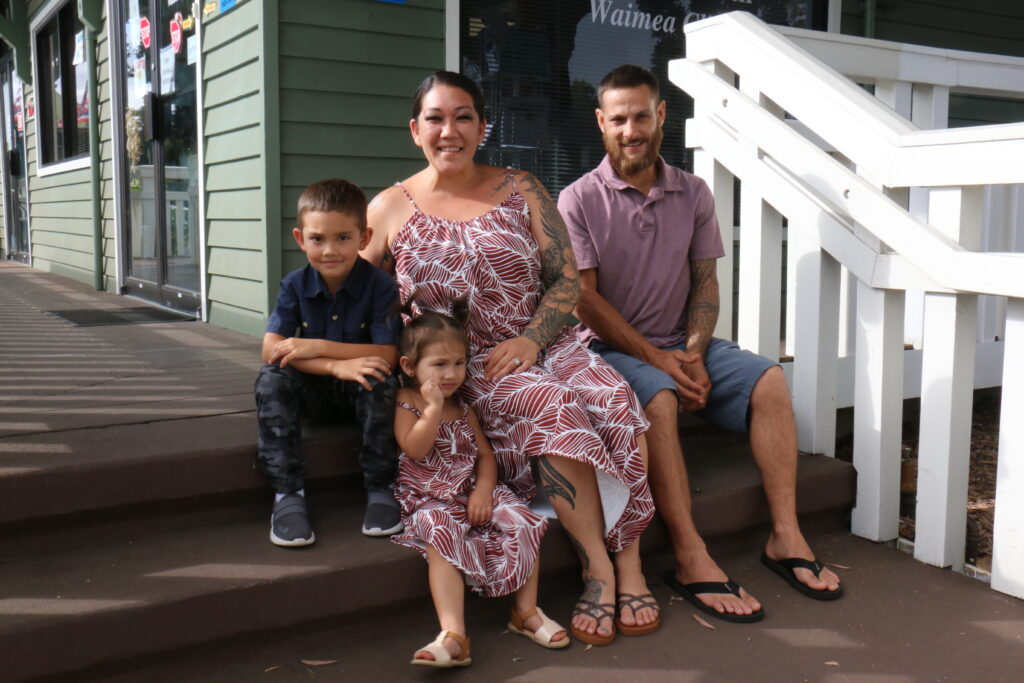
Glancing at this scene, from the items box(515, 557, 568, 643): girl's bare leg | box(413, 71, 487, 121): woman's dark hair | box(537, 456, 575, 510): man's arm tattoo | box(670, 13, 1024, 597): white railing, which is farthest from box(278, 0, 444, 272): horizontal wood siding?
box(515, 557, 568, 643): girl's bare leg

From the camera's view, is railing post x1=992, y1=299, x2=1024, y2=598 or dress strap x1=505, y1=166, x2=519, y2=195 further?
dress strap x1=505, y1=166, x2=519, y2=195

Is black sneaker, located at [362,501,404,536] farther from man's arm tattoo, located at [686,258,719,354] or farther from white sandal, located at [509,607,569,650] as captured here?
man's arm tattoo, located at [686,258,719,354]

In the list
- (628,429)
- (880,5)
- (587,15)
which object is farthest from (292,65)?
(880,5)

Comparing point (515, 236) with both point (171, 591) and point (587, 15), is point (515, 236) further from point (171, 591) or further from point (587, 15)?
point (587, 15)

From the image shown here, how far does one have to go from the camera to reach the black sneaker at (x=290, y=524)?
194 centimetres

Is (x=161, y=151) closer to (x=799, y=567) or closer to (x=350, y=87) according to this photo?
(x=350, y=87)

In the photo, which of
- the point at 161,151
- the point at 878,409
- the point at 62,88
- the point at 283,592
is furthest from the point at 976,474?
the point at 62,88

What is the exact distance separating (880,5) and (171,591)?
5.03 meters

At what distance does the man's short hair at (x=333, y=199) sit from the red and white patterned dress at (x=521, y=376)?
7.4 inches

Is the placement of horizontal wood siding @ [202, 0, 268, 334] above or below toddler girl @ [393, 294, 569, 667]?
above

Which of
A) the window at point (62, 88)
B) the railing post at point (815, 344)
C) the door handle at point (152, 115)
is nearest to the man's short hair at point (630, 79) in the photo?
the railing post at point (815, 344)

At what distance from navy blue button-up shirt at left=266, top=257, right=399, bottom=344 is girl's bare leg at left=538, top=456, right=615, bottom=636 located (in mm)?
533

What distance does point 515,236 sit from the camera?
7.52 feet

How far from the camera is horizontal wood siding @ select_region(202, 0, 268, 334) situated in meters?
3.63
